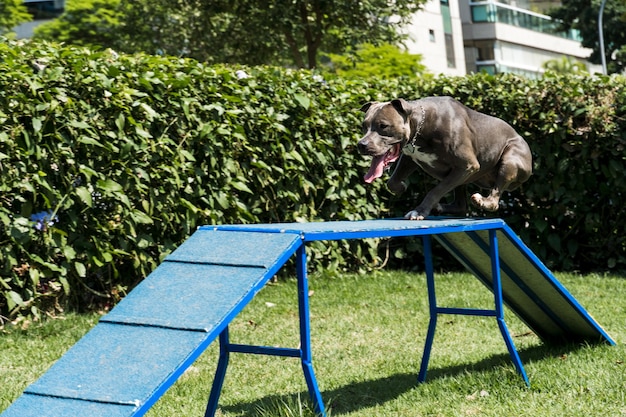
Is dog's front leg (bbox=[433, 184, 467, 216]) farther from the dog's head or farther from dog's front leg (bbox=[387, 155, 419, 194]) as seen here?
the dog's head

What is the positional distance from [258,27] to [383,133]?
1533 centimetres

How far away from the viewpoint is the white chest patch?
4879 mm

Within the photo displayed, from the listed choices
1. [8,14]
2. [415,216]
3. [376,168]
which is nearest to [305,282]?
[376,168]

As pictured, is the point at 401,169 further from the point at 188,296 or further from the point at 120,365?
the point at 120,365

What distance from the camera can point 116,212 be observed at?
7.23 m

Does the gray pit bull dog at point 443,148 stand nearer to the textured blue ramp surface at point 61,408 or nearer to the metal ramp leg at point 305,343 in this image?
the metal ramp leg at point 305,343

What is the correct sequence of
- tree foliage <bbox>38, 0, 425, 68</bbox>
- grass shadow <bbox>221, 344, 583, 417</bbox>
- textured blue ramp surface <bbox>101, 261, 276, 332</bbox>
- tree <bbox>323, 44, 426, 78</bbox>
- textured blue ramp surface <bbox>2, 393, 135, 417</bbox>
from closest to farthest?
1. textured blue ramp surface <bbox>2, 393, 135, 417</bbox>
2. textured blue ramp surface <bbox>101, 261, 276, 332</bbox>
3. grass shadow <bbox>221, 344, 583, 417</bbox>
4. tree foliage <bbox>38, 0, 425, 68</bbox>
5. tree <bbox>323, 44, 426, 78</bbox>

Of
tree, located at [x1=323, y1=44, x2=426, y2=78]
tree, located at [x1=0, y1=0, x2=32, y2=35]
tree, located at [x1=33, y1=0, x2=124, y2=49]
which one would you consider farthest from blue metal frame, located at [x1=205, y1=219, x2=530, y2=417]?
tree, located at [x1=33, y1=0, x2=124, y2=49]

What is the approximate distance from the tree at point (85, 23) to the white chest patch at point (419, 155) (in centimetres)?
3125

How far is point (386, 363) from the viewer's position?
595cm

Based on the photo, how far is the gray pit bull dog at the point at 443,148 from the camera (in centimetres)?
454

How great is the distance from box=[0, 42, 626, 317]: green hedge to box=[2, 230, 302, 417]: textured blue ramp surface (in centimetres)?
302

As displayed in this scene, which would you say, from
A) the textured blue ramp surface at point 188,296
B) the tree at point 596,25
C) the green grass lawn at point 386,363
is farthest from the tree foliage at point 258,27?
the tree at point 596,25

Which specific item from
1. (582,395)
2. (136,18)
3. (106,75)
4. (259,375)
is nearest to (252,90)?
(106,75)
